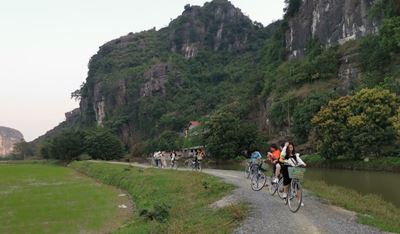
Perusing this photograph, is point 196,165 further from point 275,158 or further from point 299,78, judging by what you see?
point 299,78

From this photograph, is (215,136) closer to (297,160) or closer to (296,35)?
(296,35)

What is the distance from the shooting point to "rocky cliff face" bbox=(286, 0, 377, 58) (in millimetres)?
100375

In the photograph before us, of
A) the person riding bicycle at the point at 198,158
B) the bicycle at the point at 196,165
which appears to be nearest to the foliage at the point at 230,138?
the bicycle at the point at 196,165

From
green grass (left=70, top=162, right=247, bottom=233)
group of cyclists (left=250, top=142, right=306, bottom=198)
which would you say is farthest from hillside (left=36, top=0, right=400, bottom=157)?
group of cyclists (left=250, top=142, right=306, bottom=198)

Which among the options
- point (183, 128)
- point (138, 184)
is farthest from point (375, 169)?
point (183, 128)

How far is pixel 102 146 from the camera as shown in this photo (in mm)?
109438

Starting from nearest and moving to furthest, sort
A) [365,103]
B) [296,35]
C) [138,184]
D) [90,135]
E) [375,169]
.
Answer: [138,184] → [375,169] → [365,103] → [90,135] → [296,35]

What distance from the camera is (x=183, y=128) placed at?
484ft

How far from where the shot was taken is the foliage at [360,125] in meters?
52.4

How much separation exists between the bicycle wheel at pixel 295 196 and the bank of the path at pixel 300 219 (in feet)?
0.75

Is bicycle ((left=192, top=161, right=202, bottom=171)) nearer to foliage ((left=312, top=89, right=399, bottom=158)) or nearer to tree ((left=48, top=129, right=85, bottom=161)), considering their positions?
foliage ((left=312, top=89, right=399, bottom=158))

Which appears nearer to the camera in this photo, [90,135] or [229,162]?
[229,162]

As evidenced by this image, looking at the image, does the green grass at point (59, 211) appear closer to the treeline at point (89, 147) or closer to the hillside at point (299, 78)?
the hillside at point (299, 78)

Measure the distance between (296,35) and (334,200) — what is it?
111m
